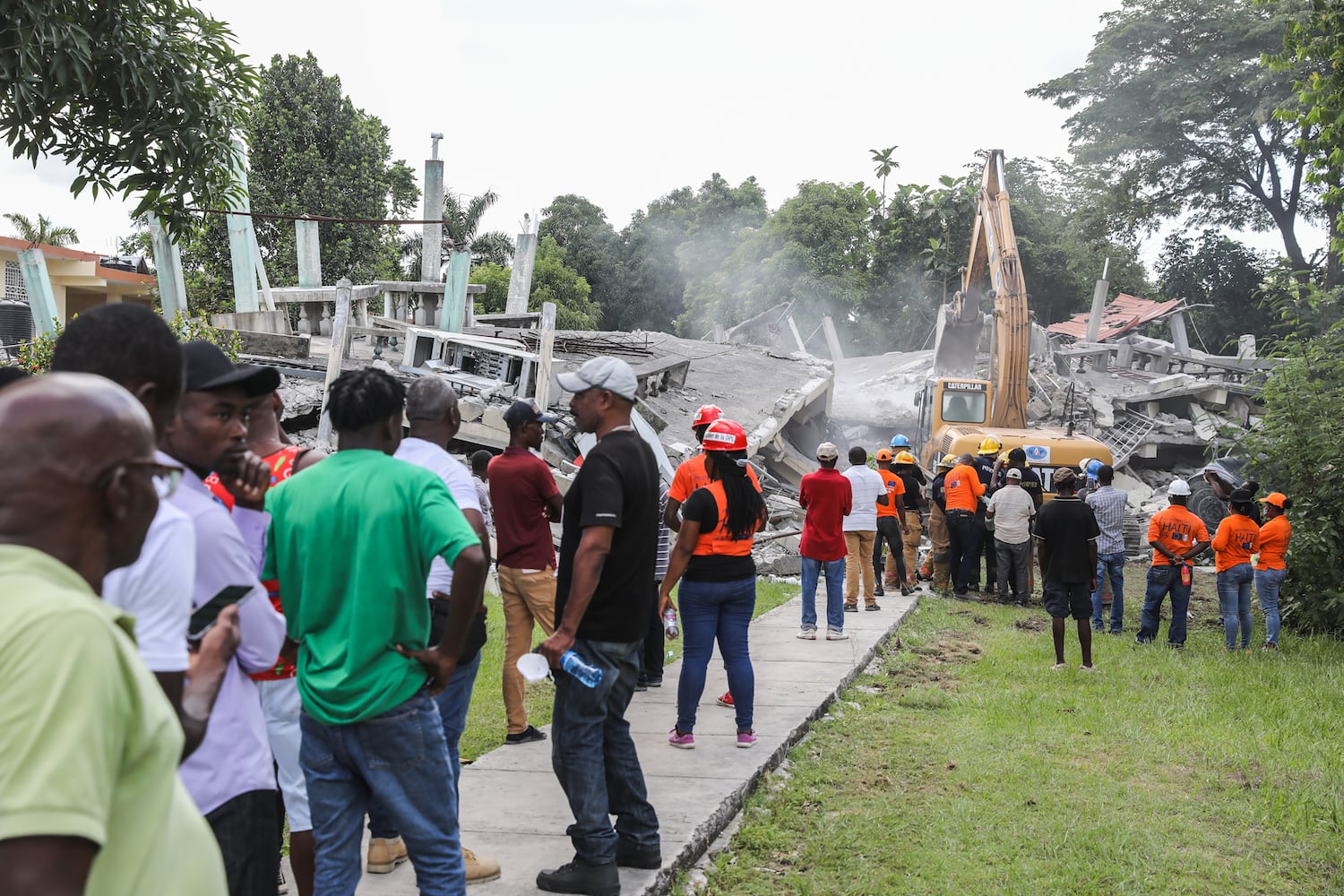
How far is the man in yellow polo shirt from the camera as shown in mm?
1327

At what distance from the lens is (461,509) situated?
4535 millimetres

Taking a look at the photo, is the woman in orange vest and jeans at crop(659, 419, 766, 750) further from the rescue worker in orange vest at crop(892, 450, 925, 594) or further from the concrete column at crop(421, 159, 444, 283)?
the concrete column at crop(421, 159, 444, 283)

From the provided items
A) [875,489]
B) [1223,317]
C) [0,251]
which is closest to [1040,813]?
[875,489]

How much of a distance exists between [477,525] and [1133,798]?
169 inches

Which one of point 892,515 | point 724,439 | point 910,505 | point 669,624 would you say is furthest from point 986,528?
point 724,439

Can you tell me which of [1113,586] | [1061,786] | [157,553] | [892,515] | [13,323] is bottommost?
[1113,586]

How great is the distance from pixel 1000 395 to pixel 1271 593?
9.67 metres

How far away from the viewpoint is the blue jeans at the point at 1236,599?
37.1 feet

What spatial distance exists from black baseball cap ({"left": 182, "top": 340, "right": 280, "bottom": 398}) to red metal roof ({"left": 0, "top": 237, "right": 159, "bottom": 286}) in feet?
95.5

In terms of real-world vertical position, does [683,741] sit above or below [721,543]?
below

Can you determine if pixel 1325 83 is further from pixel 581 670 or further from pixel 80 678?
pixel 80 678

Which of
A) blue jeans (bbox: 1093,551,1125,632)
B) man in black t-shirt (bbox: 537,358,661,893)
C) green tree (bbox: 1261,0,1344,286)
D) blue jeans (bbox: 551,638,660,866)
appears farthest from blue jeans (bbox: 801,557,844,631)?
green tree (bbox: 1261,0,1344,286)

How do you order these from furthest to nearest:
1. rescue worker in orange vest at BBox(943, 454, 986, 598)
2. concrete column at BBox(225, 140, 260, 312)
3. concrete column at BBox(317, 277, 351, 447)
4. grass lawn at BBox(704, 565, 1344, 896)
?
concrete column at BBox(225, 140, 260, 312), concrete column at BBox(317, 277, 351, 447), rescue worker in orange vest at BBox(943, 454, 986, 598), grass lawn at BBox(704, 565, 1344, 896)

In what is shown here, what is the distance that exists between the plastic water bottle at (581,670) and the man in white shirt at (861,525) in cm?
842
